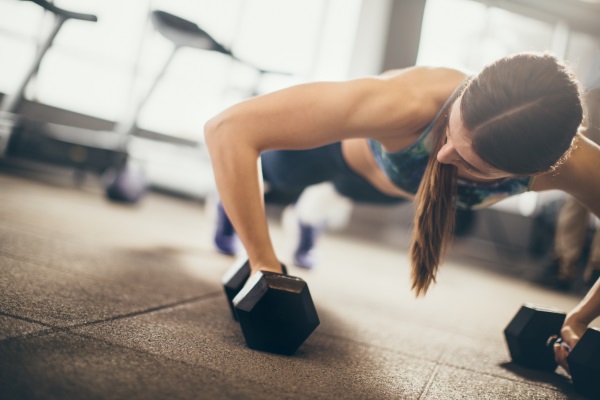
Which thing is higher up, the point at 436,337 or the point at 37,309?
the point at 37,309

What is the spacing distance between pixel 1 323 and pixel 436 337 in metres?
0.93

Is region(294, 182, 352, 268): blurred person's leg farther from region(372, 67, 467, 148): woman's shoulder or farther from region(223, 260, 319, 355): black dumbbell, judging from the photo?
region(223, 260, 319, 355): black dumbbell

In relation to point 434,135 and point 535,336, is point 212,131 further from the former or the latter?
point 535,336

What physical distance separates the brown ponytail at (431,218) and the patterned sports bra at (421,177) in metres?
0.05

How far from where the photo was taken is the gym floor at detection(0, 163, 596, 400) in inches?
23.9

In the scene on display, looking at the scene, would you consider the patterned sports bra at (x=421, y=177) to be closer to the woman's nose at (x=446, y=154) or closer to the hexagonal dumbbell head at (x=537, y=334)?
the woman's nose at (x=446, y=154)

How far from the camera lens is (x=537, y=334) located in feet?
3.31

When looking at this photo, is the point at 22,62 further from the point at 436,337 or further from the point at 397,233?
the point at 436,337

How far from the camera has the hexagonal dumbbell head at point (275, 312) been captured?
2.55 ft

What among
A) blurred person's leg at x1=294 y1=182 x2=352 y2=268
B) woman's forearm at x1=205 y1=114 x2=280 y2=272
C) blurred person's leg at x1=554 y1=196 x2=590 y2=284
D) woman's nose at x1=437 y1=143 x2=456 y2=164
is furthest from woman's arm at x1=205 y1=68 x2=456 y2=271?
blurred person's leg at x1=554 y1=196 x2=590 y2=284

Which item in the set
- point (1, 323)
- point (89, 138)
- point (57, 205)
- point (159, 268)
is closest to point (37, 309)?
point (1, 323)

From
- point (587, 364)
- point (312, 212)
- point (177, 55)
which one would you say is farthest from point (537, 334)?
point (177, 55)

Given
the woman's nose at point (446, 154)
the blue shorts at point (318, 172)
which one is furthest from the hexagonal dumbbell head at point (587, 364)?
the blue shorts at point (318, 172)

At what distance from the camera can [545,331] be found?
1.01m
